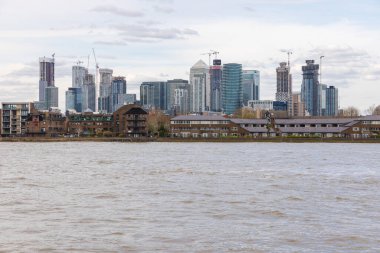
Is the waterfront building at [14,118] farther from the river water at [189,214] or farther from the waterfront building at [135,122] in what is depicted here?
the river water at [189,214]

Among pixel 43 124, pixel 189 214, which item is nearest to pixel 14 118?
pixel 43 124

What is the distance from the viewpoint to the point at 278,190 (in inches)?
1471

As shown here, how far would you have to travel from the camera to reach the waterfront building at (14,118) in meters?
193

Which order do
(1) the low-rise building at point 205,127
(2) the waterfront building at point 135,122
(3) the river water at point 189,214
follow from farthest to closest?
(2) the waterfront building at point 135,122, (1) the low-rise building at point 205,127, (3) the river water at point 189,214

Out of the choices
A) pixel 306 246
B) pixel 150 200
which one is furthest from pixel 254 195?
pixel 306 246

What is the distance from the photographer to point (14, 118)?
194m

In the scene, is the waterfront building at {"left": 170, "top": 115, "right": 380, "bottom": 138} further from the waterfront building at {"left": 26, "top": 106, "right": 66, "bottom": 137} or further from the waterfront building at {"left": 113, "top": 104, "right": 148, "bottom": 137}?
the waterfront building at {"left": 26, "top": 106, "right": 66, "bottom": 137}

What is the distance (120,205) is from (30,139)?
150m

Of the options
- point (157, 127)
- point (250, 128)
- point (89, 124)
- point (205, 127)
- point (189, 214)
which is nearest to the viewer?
point (189, 214)

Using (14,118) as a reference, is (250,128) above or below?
below

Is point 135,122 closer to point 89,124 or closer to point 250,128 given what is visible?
point 89,124

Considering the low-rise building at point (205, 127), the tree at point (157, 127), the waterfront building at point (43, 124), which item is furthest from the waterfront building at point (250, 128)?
the waterfront building at point (43, 124)

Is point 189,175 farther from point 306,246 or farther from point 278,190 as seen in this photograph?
point 306,246

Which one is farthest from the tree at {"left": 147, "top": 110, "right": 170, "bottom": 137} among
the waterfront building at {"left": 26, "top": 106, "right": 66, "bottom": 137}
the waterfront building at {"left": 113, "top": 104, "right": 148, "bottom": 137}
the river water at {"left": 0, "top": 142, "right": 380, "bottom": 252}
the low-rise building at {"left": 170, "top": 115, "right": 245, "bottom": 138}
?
the river water at {"left": 0, "top": 142, "right": 380, "bottom": 252}
